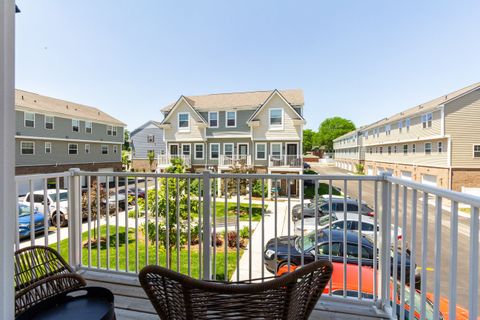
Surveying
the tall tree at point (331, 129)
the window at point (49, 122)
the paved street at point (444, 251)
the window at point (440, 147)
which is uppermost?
the tall tree at point (331, 129)

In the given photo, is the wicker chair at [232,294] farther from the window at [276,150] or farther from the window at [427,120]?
the window at [427,120]

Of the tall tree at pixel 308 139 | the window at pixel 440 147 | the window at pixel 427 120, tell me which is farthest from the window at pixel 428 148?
the tall tree at pixel 308 139

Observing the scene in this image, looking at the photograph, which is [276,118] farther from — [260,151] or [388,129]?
[388,129]

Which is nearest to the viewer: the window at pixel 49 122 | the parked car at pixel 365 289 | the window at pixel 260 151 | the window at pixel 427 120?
the parked car at pixel 365 289

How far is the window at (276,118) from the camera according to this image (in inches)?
609

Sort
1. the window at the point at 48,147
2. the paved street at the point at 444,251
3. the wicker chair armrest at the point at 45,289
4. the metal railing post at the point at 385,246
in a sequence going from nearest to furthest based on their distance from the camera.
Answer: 1. the wicker chair armrest at the point at 45,289
2. the paved street at the point at 444,251
3. the metal railing post at the point at 385,246
4. the window at the point at 48,147

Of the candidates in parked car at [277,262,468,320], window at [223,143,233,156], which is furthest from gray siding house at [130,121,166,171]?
parked car at [277,262,468,320]

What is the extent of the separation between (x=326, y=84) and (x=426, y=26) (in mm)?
7846

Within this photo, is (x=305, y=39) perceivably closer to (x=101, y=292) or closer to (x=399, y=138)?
(x=101, y=292)

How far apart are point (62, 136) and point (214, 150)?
10486 mm

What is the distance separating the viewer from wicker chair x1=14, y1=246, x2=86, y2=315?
4.36 ft

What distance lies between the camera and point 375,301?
2.09 m

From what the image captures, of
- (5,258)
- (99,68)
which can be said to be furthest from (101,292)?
(99,68)

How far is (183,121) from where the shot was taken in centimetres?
1708
